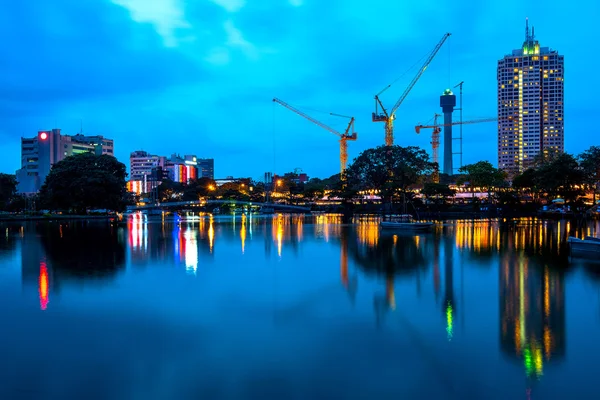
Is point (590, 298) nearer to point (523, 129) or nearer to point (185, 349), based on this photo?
point (185, 349)

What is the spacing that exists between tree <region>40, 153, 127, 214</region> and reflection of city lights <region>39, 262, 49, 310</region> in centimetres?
5117

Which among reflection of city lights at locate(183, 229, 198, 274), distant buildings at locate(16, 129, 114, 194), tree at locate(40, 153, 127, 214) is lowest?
reflection of city lights at locate(183, 229, 198, 274)

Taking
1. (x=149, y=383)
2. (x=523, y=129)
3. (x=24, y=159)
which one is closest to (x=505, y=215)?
(x=149, y=383)

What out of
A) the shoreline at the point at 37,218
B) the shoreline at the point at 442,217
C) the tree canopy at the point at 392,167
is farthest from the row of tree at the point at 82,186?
the tree canopy at the point at 392,167

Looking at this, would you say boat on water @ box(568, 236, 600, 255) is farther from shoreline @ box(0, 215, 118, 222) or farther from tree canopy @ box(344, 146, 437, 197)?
shoreline @ box(0, 215, 118, 222)

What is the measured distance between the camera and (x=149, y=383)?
8.90 metres

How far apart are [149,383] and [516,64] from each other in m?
196

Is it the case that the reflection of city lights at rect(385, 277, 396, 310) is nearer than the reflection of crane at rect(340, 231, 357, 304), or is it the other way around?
the reflection of city lights at rect(385, 277, 396, 310)

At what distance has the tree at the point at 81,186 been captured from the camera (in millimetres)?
71500

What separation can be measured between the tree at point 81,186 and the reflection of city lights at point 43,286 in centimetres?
5117

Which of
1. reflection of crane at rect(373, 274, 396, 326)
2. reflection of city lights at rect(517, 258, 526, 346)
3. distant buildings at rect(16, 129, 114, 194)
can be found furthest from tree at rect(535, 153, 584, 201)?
distant buildings at rect(16, 129, 114, 194)

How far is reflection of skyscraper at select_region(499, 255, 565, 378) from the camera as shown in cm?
1019

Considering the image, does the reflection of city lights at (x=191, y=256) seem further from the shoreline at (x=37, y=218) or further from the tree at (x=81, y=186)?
the shoreline at (x=37, y=218)

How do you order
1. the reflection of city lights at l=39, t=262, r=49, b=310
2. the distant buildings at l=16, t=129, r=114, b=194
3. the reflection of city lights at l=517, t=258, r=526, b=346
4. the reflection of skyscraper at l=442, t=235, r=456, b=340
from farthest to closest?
the distant buildings at l=16, t=129, r=114, b=194, the reflection of city lights at l=39, t=262, r=49, b=310, the reflection of skyscraper at l=442, t=235, r=456, b=340, the reflection of city lights at l=517, t=258, r=526, b=346
